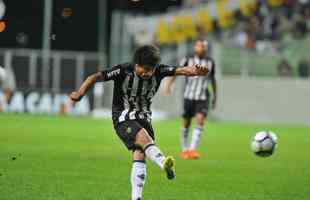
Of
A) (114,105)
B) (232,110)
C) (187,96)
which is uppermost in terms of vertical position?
(114,105)

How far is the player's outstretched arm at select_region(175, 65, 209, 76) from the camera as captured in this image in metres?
9.91

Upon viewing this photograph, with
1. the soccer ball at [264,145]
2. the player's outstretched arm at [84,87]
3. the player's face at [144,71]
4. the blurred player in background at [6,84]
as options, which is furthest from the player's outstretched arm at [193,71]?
the blurred player in background at [6,84]

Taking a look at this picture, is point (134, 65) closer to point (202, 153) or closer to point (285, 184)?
point (285, 184)

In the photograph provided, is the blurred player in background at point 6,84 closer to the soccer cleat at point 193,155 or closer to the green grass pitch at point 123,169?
the green grass pitch at point 123,169

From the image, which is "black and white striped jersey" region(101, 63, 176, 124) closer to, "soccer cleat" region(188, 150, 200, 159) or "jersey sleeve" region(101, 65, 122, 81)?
"jersey sleeve" region(101, 65, 122, 81)

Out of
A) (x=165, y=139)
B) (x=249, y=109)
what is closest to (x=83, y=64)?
(x=249, y=109)

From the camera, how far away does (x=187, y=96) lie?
1736 cm

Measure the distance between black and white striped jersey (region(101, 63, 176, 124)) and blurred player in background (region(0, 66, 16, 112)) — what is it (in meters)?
23.5

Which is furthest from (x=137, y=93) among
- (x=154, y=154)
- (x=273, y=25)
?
(x=273, y=25)

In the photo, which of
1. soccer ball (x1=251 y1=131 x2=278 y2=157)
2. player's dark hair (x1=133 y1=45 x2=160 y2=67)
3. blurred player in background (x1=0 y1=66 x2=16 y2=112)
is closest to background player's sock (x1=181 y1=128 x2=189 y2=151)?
soccer ball (x1=251 y1=131 x2=278 y2=157)

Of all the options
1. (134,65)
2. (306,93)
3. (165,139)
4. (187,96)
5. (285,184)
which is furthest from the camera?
(306,93)

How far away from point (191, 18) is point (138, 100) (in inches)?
1000

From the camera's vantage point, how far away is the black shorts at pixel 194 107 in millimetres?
17219

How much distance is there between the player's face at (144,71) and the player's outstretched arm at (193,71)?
0.42m
